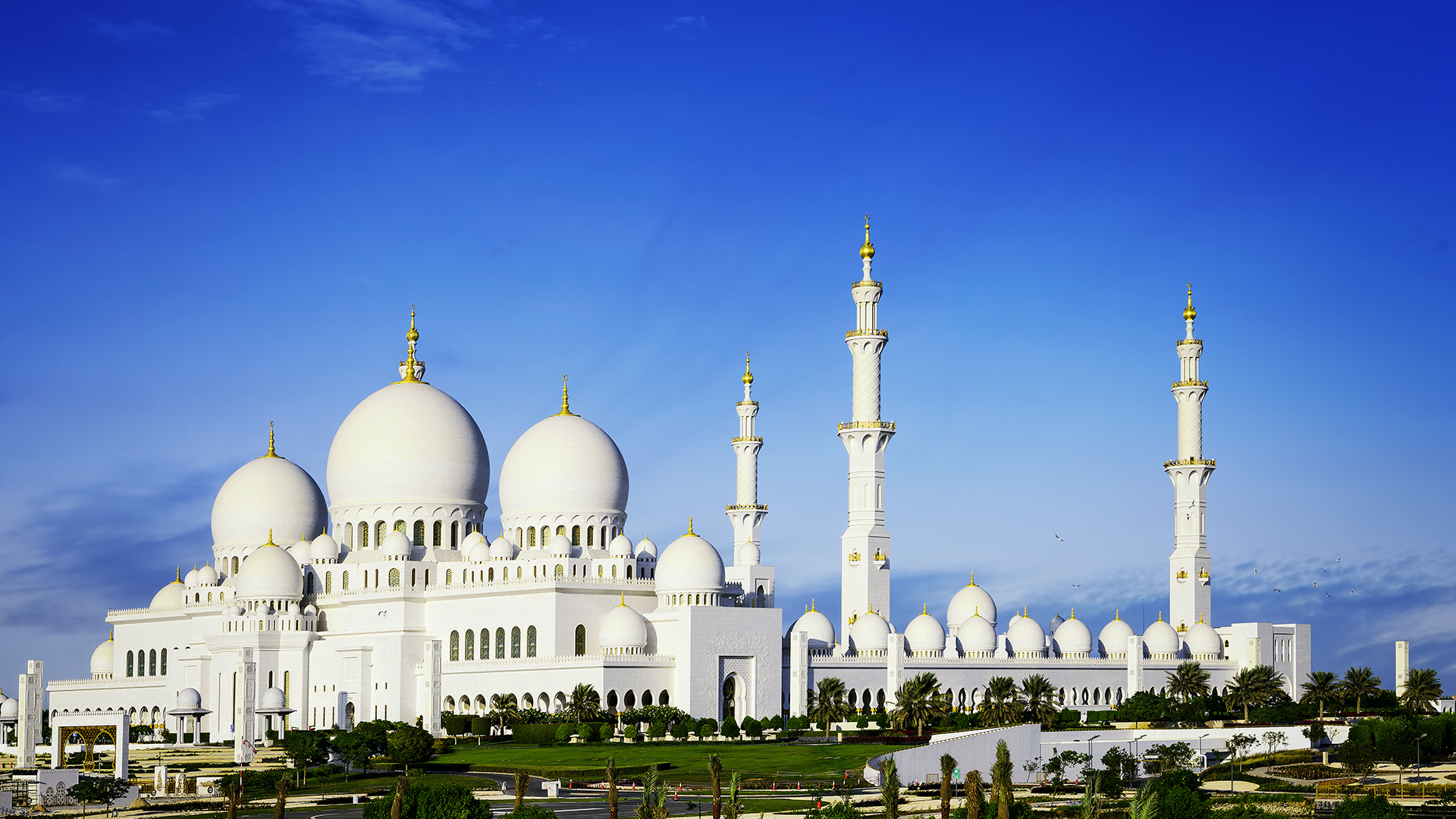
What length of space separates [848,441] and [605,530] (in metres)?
11.4

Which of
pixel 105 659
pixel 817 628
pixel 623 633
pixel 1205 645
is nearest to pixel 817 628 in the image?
pixel 817 628

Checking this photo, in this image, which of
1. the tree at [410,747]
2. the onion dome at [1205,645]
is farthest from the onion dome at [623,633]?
the onion dome at [1205,645]

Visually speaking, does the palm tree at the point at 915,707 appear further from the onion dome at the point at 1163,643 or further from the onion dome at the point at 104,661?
the onion dome at the point at 104,661

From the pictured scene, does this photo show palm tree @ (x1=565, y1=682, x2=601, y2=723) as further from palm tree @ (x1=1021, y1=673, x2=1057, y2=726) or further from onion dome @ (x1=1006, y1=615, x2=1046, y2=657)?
onion dome @ (x1=1006, y1=615, x2=1046, y2=657)

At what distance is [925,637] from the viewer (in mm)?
83750

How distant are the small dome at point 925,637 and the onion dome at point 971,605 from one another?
24.0 feet

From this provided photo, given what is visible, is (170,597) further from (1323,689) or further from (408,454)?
(1323,689)

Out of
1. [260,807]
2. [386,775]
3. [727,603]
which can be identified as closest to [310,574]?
[727,603]

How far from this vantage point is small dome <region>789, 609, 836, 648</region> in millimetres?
82812

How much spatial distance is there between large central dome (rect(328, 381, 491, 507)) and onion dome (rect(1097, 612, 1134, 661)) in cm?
3065

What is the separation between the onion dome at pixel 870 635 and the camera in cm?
8100

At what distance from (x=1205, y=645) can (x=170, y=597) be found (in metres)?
49.1

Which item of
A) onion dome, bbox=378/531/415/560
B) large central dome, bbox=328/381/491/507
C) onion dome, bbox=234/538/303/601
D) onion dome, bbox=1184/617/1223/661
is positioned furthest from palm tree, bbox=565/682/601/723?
onion dome, bbox=1184/617/1223/661

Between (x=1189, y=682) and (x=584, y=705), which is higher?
(x=1189, y=682)
